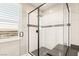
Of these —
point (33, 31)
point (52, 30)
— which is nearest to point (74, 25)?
point (52, 30)

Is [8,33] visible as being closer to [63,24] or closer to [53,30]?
[53,30]

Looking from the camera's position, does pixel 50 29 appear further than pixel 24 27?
Yes

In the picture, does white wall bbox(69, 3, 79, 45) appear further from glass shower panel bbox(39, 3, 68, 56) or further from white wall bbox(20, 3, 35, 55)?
white wall bbox(20, 3, 35, 55)

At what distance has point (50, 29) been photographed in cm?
131

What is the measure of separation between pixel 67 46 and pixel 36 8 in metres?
0.79

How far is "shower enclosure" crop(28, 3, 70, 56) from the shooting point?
3.95ft

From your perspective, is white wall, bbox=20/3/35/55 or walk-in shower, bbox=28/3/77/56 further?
walk-in shower, bbox=28/3/77/56

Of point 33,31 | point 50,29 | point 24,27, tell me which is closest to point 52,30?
point 50,29

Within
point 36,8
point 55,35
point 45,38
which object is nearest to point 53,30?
point 55,35

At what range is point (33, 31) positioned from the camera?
3.88ft

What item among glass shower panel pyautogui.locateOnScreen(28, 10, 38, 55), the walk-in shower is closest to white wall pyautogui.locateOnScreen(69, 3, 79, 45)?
the walk-in shower

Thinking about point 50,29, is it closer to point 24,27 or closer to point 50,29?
point 50,29

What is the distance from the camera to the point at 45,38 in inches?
51.7

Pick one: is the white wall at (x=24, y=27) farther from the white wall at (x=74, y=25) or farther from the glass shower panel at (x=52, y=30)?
the white wall at (x=74, y=25)
